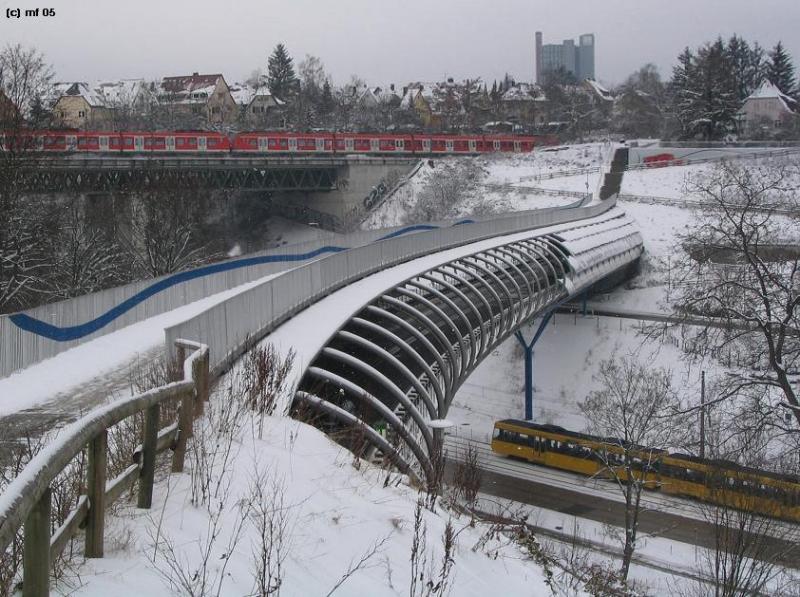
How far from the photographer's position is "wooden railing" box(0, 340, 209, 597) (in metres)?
3.36

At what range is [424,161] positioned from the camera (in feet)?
237

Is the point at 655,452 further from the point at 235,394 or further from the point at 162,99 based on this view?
the point at 162,99

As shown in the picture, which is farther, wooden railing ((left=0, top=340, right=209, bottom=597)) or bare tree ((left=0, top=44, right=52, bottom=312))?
bare tree ((left=0, top=44, right=52, bottom=312))

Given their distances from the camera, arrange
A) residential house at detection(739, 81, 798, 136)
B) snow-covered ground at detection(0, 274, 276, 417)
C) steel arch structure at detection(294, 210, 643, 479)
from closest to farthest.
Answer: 1. steel arch structure at detection(294, 210, 643, 479)
2. snow-covered ground at detection(0, 274, 276, 417)
3. residential house at detection(739, 81, 798, 136)

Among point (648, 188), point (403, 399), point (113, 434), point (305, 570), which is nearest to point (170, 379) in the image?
point (113, 434)

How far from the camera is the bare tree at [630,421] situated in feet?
68.7

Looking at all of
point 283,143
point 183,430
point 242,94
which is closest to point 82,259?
point 183,430

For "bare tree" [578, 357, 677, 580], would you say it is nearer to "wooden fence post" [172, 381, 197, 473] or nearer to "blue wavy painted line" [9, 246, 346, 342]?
"blue wavy painted line" [9, 246, 346, 342]

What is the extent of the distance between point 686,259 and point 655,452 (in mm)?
20896

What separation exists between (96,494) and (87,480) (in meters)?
0.13

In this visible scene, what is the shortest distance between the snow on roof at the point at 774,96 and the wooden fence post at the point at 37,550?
3891 inches

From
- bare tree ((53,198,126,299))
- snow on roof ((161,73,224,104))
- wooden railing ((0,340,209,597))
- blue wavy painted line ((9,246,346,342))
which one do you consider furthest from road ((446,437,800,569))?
snow on roof ((161,73,224,104))

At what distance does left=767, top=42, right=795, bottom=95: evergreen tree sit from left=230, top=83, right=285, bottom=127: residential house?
5851 centimetres

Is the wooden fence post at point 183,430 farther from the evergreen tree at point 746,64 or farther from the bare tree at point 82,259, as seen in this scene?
the evergreen tree at point 746,64
